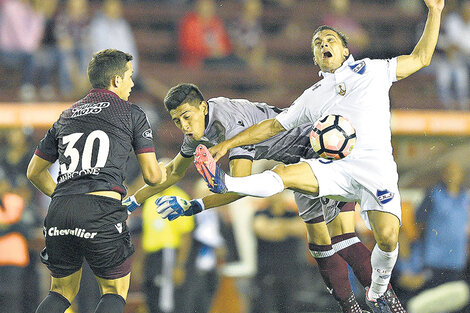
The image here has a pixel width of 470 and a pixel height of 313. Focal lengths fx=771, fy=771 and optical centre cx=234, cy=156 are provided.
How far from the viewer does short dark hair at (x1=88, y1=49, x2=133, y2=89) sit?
16.0ft

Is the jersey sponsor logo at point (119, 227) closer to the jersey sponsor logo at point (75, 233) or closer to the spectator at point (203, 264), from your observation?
the jersey sponsor logo at point (75, 233)

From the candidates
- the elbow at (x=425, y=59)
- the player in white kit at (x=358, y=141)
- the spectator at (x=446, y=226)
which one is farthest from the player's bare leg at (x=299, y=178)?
the spectator at (x=446, y=226)

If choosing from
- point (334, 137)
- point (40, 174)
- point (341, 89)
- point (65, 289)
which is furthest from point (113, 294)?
point (341, 89)

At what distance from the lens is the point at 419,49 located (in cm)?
536

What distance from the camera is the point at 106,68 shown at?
4867mm

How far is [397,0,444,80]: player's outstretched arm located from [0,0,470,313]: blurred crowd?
12.6 feet

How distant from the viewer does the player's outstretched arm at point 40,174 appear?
5.02 meters

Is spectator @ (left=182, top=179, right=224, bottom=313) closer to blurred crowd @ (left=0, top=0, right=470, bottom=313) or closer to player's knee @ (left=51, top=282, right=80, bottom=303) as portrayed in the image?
blurred crowd @ (left=0, top=0, right=470, bottom=313)

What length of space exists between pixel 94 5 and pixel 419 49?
794 cm

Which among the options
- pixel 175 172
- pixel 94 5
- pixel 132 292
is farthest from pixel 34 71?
pixel 175 172

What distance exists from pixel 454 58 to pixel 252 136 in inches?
314

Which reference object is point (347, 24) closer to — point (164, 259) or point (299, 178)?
point (164, 259)

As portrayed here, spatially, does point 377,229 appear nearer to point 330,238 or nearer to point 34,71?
point 330,238

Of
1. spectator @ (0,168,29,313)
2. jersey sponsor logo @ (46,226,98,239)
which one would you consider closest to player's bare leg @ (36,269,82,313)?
jersey sponsor logo @ (46,226,98,239)
